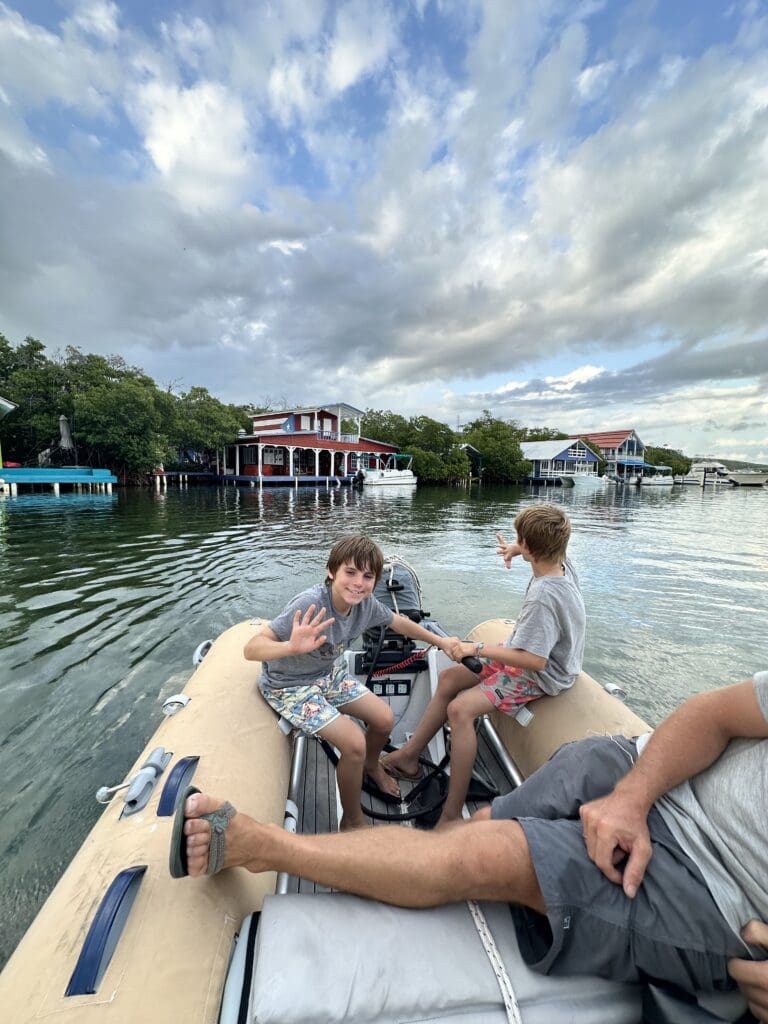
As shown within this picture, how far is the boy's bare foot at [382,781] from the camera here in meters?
2.52

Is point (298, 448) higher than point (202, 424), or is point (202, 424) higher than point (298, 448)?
point (202, 424)

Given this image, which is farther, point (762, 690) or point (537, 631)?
point (537, 631)

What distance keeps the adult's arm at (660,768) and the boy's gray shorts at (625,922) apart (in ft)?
0.15

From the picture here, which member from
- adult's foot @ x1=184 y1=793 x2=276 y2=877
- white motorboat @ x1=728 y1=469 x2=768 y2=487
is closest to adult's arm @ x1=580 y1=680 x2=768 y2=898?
adult's foot @ x1=184 y1=793 x2=276 y2=877

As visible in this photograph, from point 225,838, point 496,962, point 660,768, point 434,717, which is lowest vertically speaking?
point 434,717

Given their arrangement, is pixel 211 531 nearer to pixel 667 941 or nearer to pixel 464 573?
pixel 464 573

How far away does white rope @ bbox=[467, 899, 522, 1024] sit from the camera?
108 cm

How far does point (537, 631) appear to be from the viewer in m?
2.18

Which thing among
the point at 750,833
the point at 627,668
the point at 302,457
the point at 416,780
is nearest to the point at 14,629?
the point at 416,780

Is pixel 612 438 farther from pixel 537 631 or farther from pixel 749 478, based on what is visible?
pixel 537 631

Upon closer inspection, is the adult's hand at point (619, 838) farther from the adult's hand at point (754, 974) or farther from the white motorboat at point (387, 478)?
the white motorboat at point (387, 478)

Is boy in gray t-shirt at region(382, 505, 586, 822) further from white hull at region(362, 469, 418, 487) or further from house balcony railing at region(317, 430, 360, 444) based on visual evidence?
white hull at region(362, 469, 418, 487)

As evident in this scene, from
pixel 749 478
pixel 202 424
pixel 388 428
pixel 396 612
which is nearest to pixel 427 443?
pixel 388 428

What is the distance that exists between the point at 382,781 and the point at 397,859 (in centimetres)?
135
